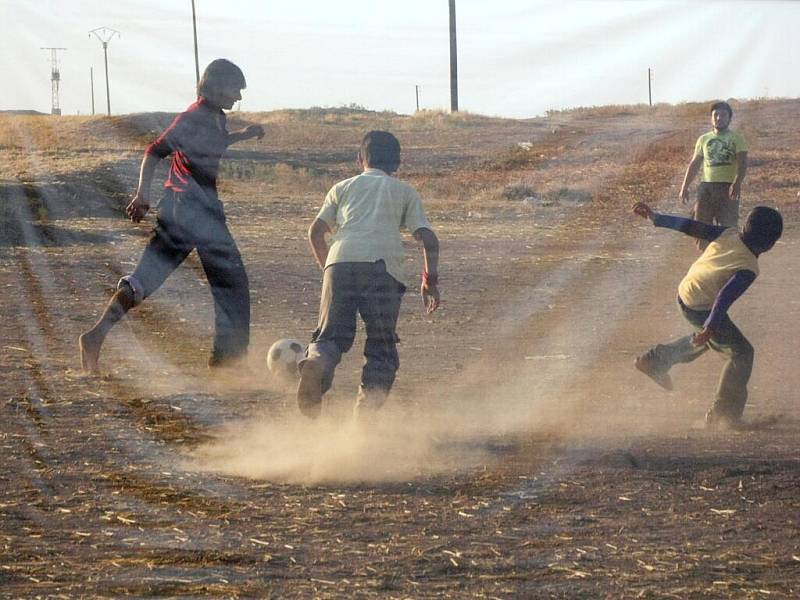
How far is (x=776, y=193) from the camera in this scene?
23.6 metres

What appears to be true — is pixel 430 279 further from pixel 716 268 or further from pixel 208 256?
pixel 208 256

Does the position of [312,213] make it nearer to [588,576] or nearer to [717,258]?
[717,258]

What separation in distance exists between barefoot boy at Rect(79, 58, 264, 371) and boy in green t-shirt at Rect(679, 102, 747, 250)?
533 cm

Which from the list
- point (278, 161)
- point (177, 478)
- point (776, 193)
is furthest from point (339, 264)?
point (278, 161)

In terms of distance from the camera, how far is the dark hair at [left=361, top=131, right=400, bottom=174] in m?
6.19

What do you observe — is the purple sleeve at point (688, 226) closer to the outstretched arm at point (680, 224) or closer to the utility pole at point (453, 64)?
the outstretched arm at point (680, 224)

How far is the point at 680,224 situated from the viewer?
21.1 ft

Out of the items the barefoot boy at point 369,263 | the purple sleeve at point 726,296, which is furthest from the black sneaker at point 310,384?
the purple sleeve at point 726,296

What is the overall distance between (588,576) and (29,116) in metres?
39.4

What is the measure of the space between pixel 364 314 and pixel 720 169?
261 inches

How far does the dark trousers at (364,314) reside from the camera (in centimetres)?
603

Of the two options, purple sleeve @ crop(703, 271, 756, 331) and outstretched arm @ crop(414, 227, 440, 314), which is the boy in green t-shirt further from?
outstretched arm @ crop(414, 227, 440, 314)

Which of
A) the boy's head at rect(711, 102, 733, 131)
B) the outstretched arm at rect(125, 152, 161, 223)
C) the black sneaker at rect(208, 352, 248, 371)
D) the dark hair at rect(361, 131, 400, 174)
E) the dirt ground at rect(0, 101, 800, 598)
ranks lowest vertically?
the dirt ground at rect(0, 101, 800, 598)

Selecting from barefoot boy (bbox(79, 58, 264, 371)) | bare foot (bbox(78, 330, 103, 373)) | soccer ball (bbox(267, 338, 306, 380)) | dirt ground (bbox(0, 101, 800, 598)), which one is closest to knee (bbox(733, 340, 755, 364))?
dirt ground (bbox(0, 101, 800, 598))
